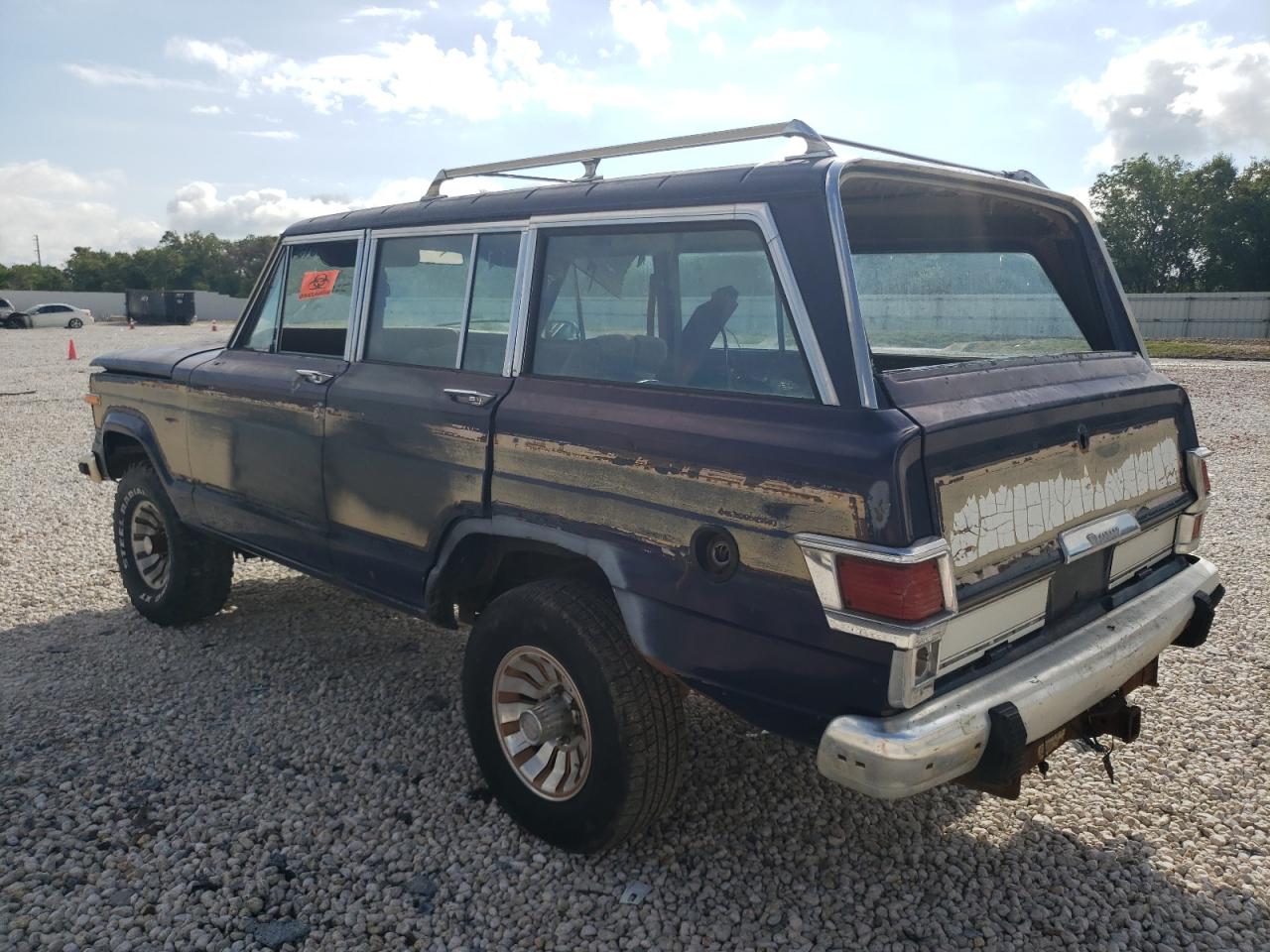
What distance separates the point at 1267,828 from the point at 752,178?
277cm

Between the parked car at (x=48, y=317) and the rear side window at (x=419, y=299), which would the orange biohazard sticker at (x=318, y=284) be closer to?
the rear side window at (x=419, y=299)

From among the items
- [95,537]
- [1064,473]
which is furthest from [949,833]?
[95,537]

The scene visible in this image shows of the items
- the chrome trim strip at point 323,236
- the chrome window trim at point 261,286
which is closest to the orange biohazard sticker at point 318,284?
the chrome trim strip at point 323,236

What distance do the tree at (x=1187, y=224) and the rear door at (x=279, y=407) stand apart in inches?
1997

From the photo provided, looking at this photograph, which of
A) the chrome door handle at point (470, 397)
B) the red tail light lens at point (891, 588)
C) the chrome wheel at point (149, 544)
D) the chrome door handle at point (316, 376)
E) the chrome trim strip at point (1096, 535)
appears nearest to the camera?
the red tail light lens at point (891, 588)

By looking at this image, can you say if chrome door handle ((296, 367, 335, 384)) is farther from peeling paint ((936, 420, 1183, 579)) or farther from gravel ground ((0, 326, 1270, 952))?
peeling paint ((936, 420, 1183, 579))

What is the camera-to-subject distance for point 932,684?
2.38 metres

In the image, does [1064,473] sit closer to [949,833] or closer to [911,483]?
[911,483]

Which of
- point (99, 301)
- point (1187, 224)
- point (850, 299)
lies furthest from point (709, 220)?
point (99, 301)

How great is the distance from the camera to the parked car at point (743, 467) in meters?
2.38

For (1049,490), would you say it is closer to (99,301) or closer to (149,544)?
(149,544)

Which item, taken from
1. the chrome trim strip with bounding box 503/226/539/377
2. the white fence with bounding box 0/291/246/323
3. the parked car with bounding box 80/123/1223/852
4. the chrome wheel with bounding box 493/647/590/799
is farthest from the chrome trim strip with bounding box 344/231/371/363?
the white fence with bounding box 0/291/246/323

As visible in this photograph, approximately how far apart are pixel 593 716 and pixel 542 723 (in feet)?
0.76

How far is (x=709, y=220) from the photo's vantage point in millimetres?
2734
